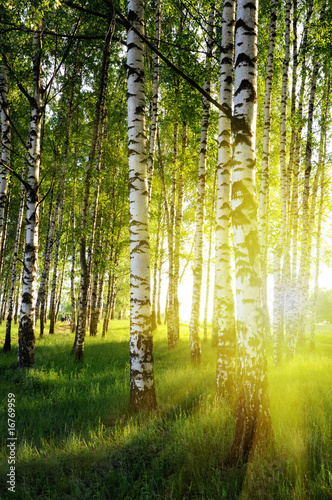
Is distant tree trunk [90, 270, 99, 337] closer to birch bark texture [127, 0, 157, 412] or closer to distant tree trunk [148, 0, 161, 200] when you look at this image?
distant tree trunk [148, 0, 161, 200]

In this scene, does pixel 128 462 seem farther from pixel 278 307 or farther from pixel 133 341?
pixel 278 307

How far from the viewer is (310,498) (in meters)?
2.25

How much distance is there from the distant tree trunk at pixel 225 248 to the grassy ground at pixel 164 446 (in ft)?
1.89

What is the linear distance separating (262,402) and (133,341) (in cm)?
211

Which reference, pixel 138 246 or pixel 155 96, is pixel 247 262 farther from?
pixel 155 96

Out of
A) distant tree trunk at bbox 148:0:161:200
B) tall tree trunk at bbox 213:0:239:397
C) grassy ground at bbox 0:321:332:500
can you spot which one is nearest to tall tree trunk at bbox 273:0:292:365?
grassy ground at bbox 0:321:332:500

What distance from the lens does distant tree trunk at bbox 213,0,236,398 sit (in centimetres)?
467

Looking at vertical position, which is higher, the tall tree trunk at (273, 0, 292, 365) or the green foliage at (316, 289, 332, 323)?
the tall tree trunk at (273, 0, 292, 365)

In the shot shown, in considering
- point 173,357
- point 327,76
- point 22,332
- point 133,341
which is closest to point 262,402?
point 133,341

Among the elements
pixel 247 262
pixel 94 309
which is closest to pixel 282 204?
pixel 247 262

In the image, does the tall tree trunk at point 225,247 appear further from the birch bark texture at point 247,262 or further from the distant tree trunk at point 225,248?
the birch bark texture at point 247,262

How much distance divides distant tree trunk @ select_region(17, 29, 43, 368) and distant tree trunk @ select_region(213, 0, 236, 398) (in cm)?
532

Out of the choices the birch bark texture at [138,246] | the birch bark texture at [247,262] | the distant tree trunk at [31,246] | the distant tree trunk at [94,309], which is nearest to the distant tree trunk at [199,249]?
the birch bark texture at [138,246]

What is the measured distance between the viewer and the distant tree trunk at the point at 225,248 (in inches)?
184
